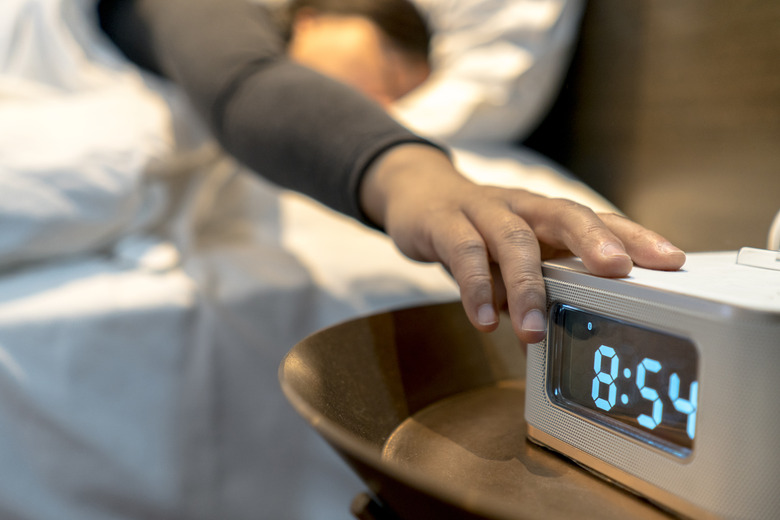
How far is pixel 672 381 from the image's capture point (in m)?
0.27

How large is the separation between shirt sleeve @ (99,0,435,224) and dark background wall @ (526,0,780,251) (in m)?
0.30

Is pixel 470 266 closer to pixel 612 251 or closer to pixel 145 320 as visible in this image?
pixel 612 251

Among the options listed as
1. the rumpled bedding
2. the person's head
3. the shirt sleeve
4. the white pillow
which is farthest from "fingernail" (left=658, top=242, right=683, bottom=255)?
the person's head

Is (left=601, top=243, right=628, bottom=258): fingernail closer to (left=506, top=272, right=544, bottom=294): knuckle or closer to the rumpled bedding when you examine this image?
(left=506, top=272, right=544, bottom=294): knuckle

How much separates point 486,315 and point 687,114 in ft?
1.34

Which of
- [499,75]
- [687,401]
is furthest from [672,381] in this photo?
[499,75]

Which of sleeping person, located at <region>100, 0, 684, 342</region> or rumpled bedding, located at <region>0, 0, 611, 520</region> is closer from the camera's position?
sleeping person, located at <region>100, 0, 684, 342</region>

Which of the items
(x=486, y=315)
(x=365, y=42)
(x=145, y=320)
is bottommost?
(x=145, y=320)

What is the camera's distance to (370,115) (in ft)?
1.63

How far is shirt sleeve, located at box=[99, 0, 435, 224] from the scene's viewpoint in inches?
18.8

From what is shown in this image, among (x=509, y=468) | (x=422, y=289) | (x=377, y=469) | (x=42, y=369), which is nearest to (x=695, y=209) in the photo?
(x=422, y=289)

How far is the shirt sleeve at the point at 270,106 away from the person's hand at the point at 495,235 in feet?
0.13

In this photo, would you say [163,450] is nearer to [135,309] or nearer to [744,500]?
[135,309]

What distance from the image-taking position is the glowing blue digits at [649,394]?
28 centimetres
